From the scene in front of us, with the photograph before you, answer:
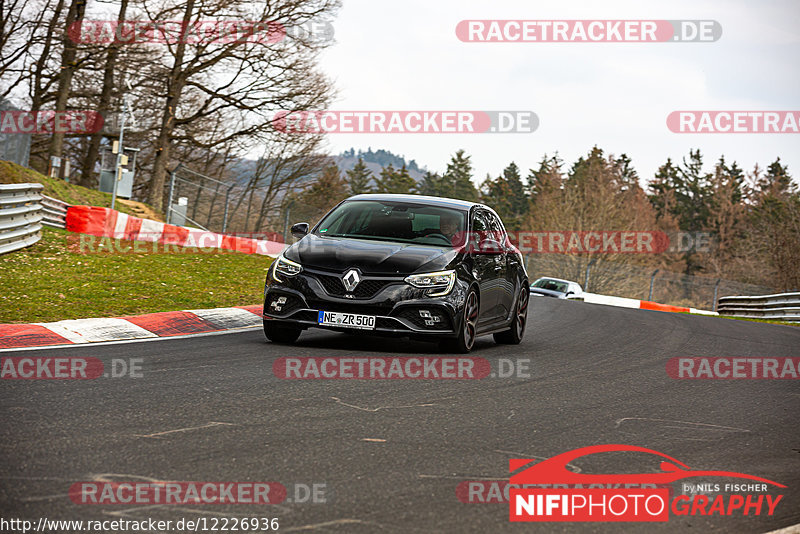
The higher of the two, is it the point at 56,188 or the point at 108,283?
the point at 56,188

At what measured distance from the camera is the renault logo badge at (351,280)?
9.29 metres

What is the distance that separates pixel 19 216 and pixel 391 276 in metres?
10.3

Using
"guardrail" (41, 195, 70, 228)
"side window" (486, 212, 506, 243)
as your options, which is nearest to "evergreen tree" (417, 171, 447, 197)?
"guardrail" (41, 195, 70, 228)

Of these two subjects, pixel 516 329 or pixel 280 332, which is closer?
pixel 280 332

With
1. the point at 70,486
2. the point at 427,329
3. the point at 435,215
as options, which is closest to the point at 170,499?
the point at 70,486

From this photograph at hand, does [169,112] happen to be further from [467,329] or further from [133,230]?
[467,329]

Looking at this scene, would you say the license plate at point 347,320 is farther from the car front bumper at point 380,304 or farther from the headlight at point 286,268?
the headlight at point 286,268

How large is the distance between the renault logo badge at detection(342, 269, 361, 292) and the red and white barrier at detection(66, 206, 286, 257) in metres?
13.5

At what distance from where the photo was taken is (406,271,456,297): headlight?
9383 millimetres

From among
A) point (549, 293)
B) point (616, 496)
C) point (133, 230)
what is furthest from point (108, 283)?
point (549, 293)

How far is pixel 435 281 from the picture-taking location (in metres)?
9.47

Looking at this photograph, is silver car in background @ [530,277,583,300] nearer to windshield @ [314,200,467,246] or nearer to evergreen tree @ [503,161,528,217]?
windshield @ [314,200,467,246]

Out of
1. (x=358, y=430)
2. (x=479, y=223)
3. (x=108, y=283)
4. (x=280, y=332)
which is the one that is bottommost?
(x=358, y=430)

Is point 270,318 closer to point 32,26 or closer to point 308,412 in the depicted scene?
point 308,412
